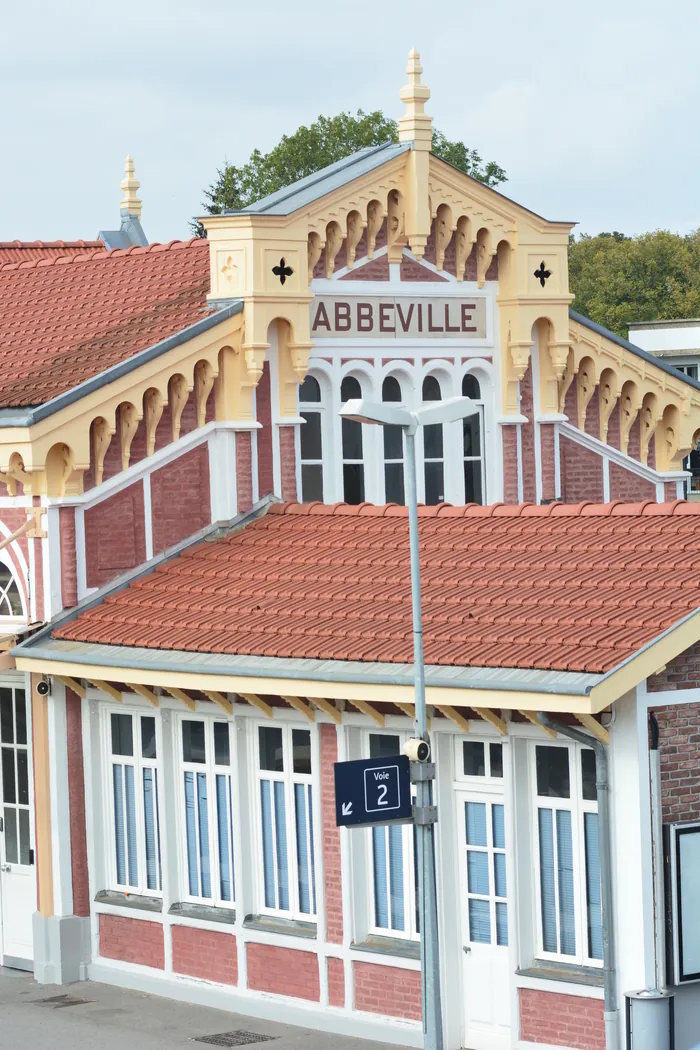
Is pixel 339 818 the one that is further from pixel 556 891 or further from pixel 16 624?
pixel 16 624

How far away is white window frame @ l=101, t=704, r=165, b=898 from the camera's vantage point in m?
19.6

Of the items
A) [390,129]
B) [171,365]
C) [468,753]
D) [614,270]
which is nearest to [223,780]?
[468,753]

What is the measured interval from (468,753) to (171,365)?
571cm

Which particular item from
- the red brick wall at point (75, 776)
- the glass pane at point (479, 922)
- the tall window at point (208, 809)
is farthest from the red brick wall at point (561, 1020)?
the red brick wall at point (75, 776)

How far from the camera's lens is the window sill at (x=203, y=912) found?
19000 mm

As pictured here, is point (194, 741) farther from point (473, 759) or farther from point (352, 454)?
point (352, 454)

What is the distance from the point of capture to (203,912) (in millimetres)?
19297

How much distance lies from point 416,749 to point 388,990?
11.4 ft

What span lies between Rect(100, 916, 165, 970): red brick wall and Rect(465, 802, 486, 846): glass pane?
3.89 metres

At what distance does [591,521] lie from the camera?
18.4 meters

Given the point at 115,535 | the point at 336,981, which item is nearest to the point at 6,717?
the point at 115,535

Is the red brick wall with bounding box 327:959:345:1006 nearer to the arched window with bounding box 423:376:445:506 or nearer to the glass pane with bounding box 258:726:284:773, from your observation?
the glass pane with bounding box 258:726:284:773

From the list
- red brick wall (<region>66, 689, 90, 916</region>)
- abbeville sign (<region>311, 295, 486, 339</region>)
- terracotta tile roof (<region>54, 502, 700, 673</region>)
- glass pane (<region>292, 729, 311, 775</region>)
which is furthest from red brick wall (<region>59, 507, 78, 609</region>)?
abbeville sign (<region>311, 295, 486, 339</region>)

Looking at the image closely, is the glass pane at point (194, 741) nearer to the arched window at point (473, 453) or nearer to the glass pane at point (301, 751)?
the glass pane at point (301, 751)
